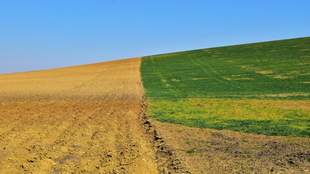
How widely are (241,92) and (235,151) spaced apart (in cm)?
1967

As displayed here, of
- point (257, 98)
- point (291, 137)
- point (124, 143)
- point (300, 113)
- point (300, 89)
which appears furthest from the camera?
point (300, 89)

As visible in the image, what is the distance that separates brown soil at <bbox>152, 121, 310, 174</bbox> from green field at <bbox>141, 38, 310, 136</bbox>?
4.48ft

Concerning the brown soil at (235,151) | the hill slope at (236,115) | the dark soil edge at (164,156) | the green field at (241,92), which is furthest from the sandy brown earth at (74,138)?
the green field at (241,92)

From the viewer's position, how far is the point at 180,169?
11242mm

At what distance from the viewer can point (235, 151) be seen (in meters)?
13.6

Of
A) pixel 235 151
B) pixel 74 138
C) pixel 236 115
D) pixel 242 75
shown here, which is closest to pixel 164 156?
pixel 235 151

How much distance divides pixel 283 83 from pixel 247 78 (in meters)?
5.58

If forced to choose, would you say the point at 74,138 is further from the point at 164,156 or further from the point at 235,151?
the point at 235,151

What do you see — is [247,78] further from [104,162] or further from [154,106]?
[104,162]

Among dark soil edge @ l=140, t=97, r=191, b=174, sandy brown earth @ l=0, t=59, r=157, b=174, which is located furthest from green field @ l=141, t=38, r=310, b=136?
dark soil edge @ l=140, t=97, r=191, b=174

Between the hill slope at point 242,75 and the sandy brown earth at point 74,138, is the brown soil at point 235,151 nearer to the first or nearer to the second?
the sandy brown earth at point 74,138

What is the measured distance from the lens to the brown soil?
37.7 feet

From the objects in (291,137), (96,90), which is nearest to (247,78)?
(96,90)

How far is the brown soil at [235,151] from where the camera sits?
453 inches
